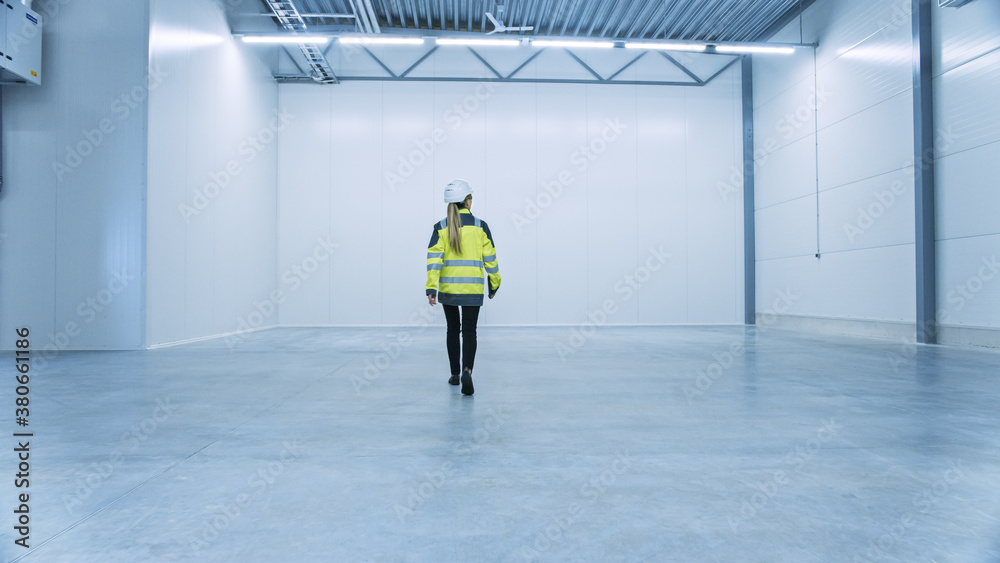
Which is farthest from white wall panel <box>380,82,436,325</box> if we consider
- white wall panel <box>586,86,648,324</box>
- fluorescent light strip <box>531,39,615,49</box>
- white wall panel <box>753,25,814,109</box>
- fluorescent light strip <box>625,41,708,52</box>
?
white wall panel <box>753,25,814,109</box>

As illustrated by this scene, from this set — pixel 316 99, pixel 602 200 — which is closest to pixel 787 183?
pixel 602 200

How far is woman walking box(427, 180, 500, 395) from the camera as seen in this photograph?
14.1 ft

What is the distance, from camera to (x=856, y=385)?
4.70 m

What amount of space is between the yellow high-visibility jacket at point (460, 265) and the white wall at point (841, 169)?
7.84 m

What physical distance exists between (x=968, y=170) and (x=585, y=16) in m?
7.22

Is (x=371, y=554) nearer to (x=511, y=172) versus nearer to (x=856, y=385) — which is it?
(x=856, y=385)

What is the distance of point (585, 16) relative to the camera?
11648mm

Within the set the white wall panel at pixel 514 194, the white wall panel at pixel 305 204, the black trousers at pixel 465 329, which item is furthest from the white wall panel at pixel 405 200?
the black trousers at pixel 465 329

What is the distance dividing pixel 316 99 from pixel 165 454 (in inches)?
467

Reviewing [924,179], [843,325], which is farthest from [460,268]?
[843,325]

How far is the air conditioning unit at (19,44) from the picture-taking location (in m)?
6.91

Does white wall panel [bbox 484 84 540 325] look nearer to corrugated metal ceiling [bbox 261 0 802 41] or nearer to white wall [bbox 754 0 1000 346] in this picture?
corrugated metal ceiling [bbox 261 0 802 41]

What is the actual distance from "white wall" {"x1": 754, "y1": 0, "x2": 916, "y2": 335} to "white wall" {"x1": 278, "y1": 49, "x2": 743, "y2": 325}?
1.56 meters

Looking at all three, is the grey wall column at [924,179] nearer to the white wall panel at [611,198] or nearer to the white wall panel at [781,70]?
the white wall panel at [781,70]
